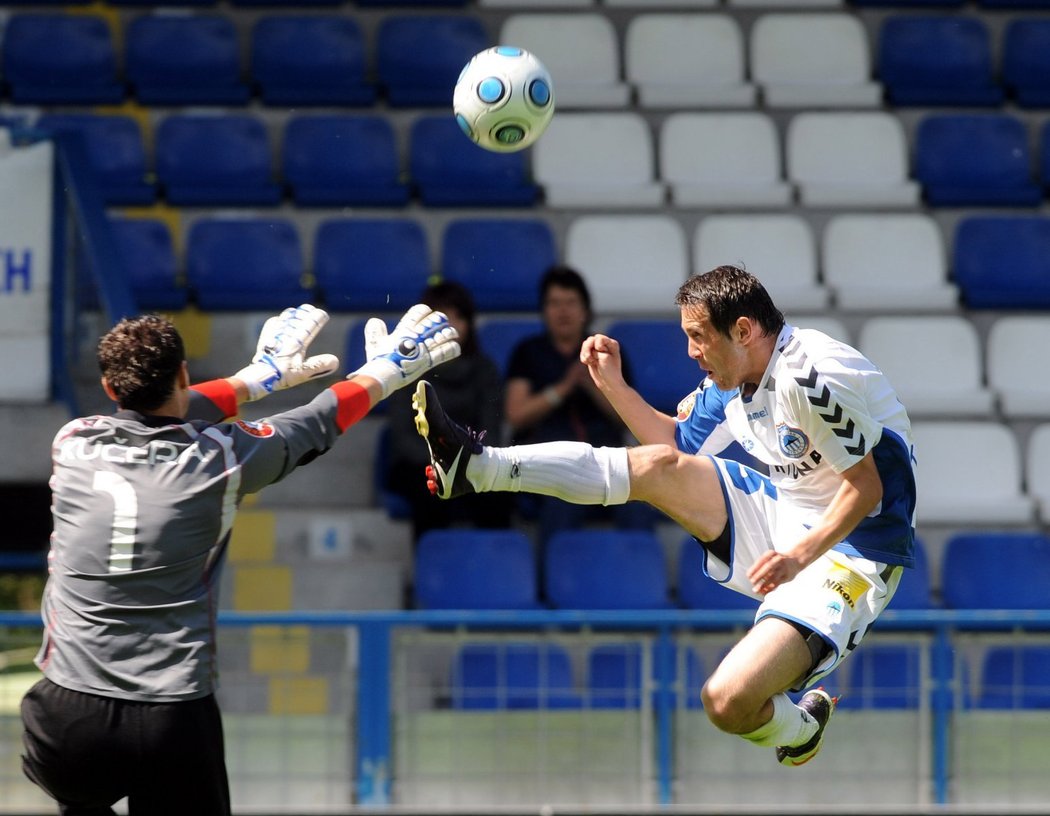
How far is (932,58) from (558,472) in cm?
697

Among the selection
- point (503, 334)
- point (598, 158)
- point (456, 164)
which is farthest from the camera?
point (598, 158)

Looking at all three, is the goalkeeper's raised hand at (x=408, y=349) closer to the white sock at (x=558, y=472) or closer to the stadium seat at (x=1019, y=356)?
the white sock at (x=558, y=472)

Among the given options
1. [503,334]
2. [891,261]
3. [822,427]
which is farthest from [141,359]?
[891,261]

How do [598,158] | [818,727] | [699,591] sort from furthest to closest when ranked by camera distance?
[598,158] < [699,591] < [818,727]

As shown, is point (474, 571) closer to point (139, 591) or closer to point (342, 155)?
point (342, 155)

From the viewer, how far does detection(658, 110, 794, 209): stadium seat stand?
10.7m

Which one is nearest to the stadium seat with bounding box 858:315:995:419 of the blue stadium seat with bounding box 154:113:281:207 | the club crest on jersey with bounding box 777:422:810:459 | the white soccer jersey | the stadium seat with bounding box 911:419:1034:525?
the stadium seat with bounding box 911:419:1034:525

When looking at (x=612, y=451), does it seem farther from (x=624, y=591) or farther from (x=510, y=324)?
(x=510, y=324)

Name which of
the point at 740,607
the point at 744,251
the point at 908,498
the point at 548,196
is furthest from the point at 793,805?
the point at 548,196

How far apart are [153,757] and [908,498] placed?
246 cm

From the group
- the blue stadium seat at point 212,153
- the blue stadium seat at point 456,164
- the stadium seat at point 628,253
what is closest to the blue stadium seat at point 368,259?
the blue stadium seat at point 456,164

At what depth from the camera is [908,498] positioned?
5.39 meters

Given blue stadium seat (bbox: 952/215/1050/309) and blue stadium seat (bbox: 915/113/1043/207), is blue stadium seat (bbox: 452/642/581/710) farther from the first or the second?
blue stadium seat (bbox: 915/113/1043/207)

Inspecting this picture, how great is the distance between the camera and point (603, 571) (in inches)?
327
